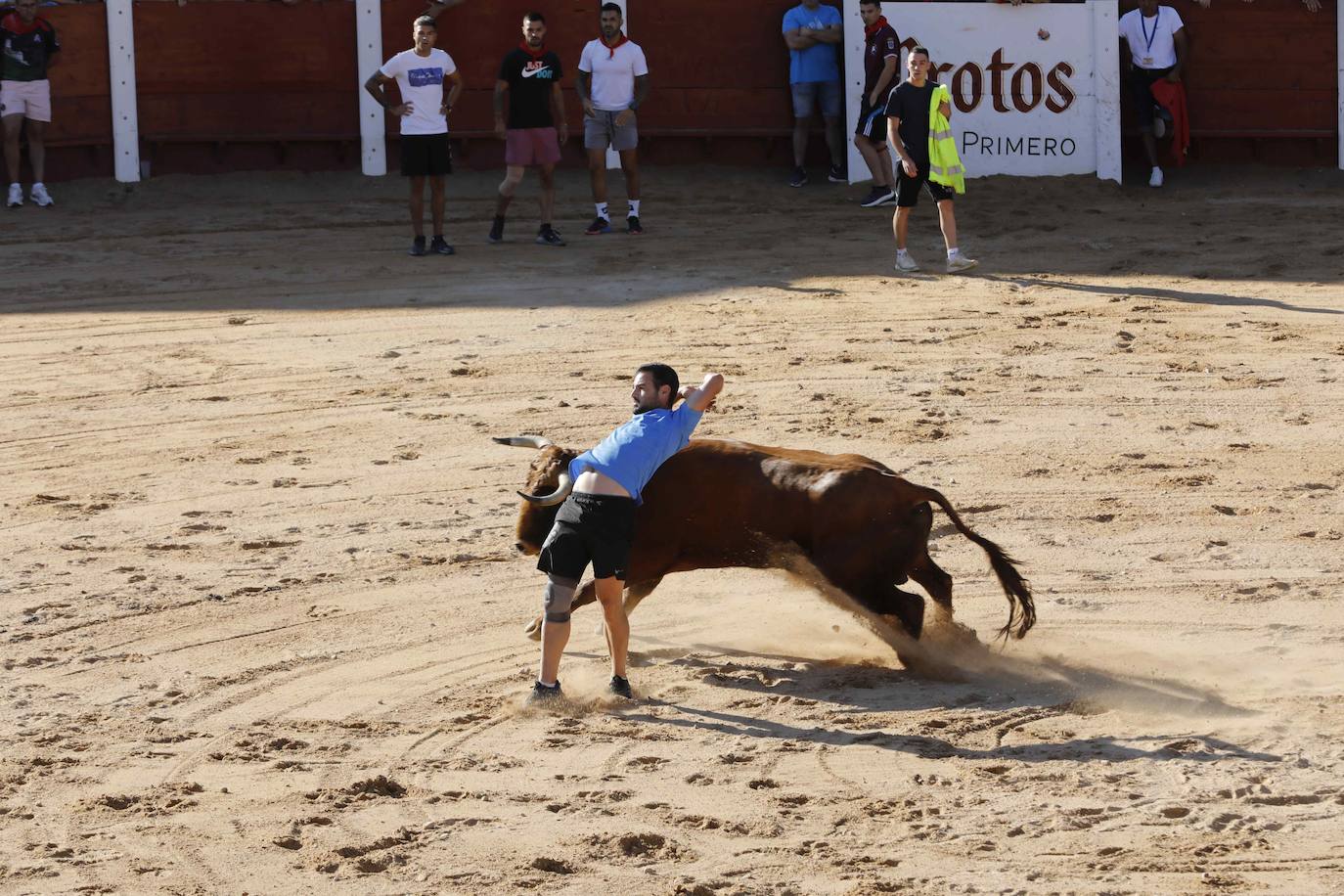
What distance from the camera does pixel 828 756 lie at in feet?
16.3

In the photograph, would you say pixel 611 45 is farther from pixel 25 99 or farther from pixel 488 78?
pixel 25 99

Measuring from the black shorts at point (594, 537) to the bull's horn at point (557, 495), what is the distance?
0.05 meters

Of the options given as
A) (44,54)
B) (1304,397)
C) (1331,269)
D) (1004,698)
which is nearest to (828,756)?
(1004,698)

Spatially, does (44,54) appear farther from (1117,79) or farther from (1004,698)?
(1004,698)

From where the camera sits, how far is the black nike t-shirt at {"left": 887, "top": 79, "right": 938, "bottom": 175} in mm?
11344

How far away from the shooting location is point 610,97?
13164mm

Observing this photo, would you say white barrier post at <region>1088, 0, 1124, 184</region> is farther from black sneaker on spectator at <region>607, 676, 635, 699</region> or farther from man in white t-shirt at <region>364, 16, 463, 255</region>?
black sneaker on spectator at <region>607, 676, 635, 699</region>

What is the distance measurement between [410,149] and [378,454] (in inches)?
189

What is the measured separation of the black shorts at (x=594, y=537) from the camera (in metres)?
5.40

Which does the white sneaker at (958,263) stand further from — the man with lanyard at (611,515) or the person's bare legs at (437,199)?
the man with lanyard at (611,515)

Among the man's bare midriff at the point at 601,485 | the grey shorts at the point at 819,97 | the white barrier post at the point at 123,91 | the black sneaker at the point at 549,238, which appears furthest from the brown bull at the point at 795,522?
the white barrier post at the point at 123,91

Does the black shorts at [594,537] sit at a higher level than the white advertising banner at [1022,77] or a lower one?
lower

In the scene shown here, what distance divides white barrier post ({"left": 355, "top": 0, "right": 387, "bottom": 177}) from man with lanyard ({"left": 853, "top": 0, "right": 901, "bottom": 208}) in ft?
13.3

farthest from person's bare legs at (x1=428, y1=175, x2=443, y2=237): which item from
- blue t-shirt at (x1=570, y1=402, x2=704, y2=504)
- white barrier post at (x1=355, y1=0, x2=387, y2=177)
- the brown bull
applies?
blue t-shirt at (x1=570, y1=402, x2=704, y2=504)
